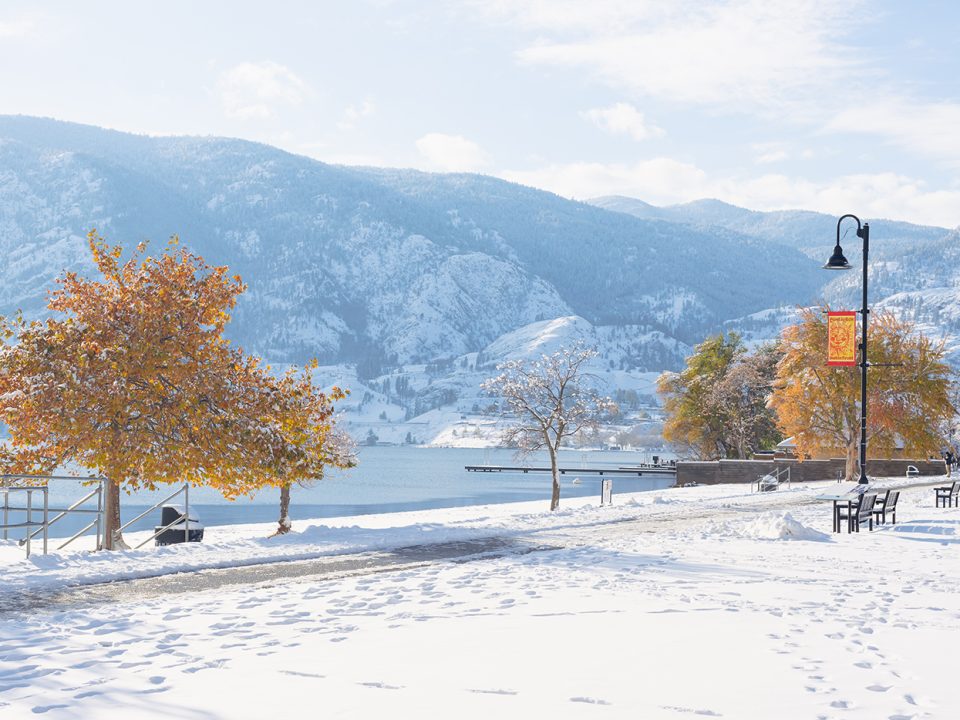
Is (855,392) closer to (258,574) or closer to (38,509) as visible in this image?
Answer: (258,574)

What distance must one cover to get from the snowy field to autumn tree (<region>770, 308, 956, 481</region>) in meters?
37.9

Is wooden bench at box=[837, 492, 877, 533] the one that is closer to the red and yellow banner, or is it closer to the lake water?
the red and yellow banner

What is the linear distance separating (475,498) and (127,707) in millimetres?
103347

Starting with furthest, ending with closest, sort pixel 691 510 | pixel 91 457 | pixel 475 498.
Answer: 1. pixel 475 498
2. pixel 691 510
3. pixel 91 457

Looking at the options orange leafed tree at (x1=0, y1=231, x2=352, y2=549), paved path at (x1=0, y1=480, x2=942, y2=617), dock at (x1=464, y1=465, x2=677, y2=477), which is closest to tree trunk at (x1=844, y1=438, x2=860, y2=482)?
paved path at (x1=0, y1=480, x2=942, y2=617)

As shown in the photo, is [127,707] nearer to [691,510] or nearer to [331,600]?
[331,600]

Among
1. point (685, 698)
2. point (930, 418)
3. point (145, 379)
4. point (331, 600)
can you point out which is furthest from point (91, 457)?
point (930, 418)

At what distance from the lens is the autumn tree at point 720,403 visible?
83.9 m

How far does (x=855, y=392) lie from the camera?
5378 cm

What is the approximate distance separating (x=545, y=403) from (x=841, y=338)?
2922 cm

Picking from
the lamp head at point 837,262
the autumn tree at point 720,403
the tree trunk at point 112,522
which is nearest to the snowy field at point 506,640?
the tree trunk at point 112,522

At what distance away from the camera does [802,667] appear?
355 inches

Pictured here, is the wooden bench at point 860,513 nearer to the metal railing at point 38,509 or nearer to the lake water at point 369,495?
the metal railing at point 38,509

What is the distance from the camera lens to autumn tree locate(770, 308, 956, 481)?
54.5m
